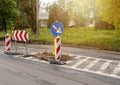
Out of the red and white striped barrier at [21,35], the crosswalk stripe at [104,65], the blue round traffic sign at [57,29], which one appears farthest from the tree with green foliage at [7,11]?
the crosswalk stripe at [104,65]

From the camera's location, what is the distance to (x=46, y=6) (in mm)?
54312

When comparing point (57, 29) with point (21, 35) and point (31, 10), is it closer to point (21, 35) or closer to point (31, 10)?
point (21, 35)

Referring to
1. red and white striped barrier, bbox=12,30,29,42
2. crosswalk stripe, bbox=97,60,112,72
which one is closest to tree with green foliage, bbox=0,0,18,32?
red and white striped barrier, bbox=12,30,29,42

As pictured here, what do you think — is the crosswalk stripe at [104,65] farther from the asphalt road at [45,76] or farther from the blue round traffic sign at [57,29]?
the blue round traffic sign at [57,29]

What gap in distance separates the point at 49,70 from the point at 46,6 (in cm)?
4203

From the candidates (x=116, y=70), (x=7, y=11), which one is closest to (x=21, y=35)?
(x=116, y=70)

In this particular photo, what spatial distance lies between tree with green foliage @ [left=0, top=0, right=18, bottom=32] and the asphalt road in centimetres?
2346

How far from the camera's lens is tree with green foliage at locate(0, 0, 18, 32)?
3712cm

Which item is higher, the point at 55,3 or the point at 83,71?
the point at 55,3

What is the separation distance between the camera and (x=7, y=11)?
37.2 m

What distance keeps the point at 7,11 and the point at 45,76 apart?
26.7m

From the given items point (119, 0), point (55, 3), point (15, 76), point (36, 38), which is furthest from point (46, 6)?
point (15, 76)

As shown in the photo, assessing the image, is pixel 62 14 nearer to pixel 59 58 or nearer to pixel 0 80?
pixel 59 58

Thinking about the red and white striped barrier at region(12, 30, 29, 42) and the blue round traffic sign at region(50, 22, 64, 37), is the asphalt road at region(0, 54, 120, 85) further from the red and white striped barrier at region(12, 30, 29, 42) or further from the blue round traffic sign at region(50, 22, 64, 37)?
the red and white striped barrier at region(12, 30, 29, 42)
